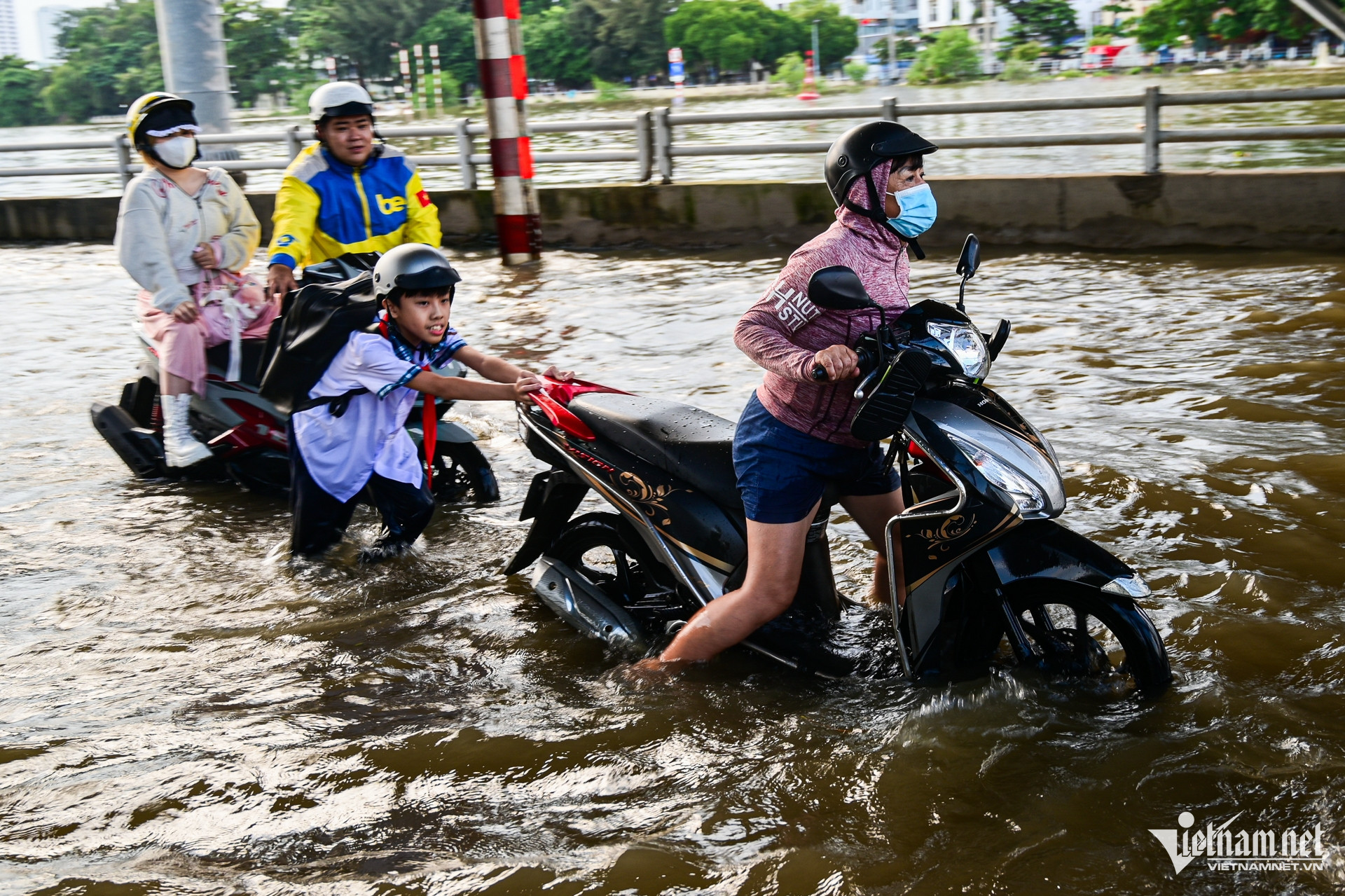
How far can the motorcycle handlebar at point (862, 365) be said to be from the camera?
297cm

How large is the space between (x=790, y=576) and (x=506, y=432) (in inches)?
139

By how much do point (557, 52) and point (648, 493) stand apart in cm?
9769

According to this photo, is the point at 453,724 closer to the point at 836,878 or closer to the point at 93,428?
the point at 836,878

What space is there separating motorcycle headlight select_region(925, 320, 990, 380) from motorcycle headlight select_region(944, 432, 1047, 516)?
7.7 inches

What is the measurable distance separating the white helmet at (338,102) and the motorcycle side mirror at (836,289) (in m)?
3.21

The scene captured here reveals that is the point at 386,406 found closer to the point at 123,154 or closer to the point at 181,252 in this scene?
the point at 181,252

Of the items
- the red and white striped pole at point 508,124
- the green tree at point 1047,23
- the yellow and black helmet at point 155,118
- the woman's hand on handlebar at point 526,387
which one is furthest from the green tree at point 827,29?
the woman's hand on handlebar at point 526,387

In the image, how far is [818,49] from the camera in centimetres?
10756

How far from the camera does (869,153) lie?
304 centimetres

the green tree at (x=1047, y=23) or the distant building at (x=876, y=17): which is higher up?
the distant building at (x=876, y=17)

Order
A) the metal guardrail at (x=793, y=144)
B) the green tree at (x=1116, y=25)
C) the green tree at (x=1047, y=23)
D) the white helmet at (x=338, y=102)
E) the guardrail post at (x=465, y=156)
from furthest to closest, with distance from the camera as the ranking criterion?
the green tree at (x=1047, y=23), the green tree at (x=1116, y=25), the guardrail post at (x=465, y=156), the metal guardrail at (x=793, y=144), the white helmet at (x=338, y=102)

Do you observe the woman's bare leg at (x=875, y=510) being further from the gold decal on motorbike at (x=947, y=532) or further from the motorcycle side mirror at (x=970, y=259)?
the motorcycle side mirror at (x=970, y=259)

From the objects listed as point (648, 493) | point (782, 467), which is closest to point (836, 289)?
point (782, 467)

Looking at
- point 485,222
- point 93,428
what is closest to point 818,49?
point 485,222
